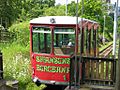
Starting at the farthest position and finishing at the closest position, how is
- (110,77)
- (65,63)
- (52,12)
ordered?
(52,12) → (65,63) → (110,77)

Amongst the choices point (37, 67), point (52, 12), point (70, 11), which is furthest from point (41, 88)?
point (70, 11)

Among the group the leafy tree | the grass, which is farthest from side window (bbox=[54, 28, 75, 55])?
the leafy tree

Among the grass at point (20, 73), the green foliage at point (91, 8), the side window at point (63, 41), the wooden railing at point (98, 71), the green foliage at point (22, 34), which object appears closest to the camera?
the wooden railing at point (98, 71)

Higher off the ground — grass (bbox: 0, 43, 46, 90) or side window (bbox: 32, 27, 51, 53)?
side window (bbox: 32, 27, 51, 53)

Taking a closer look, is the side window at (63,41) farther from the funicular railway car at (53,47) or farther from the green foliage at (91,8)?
the green foliage at (91,8)

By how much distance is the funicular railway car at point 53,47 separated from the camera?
10258mm

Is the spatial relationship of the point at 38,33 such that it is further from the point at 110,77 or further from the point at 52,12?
the point at 52,12

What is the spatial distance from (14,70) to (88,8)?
24.8 m

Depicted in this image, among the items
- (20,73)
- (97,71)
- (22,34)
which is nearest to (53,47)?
(20,73)

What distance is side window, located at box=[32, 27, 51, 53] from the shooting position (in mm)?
10602

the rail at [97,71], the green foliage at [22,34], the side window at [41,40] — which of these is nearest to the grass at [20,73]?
the side window at [41,40]

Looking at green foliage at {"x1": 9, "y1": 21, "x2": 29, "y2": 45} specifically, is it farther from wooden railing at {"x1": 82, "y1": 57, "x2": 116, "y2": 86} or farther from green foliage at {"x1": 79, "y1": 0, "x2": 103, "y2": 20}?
wooden railing at {"x1": 82, "y1": 57, "x2": 116, "y2": 86}

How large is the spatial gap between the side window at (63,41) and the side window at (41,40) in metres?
0.27

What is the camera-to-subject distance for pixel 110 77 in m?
7.65
